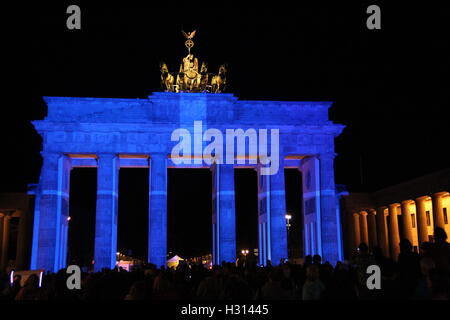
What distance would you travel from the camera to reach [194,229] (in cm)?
8312

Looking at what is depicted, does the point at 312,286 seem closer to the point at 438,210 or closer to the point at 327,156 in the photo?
the point at 327,156

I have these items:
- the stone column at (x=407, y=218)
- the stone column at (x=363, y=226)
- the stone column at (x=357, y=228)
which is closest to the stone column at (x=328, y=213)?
the stone column at (x=407, y=218)

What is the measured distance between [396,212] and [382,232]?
9.69 ft

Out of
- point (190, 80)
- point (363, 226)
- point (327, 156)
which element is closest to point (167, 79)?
point (190, 80)

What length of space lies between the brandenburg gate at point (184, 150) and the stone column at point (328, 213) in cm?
9

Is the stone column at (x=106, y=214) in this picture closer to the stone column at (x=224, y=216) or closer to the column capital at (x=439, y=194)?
the stone column at (x=224, y=216)

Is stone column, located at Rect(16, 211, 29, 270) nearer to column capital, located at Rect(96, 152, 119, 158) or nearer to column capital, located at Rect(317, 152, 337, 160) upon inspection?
column capital, located at Rect(96, 152, 119, 158)

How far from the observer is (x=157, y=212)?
4853 cm

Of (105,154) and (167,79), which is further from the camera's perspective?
(167,79)

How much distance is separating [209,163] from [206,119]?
5522 mm

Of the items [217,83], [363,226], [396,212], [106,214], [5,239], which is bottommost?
[5,239]

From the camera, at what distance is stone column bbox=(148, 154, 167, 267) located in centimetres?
4766
